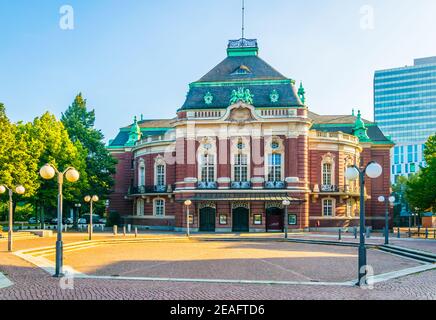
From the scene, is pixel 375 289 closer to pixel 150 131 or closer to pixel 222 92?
pixel 222 92

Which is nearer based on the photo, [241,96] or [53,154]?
[241,96]

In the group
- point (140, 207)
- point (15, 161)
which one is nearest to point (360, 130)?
point (140, 207)

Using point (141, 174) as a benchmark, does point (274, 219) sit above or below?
below

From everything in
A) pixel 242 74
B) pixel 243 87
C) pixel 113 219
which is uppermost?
pixel 242 74

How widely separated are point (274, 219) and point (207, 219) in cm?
677

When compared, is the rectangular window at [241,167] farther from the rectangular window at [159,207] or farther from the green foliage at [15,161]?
the green foliage at [15,161]

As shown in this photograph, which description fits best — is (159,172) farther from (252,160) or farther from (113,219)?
(252,160)

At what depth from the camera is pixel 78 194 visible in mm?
49000

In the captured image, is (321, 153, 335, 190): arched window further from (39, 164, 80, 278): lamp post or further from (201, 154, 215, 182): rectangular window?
(39, 164, 80, 278): lamp post

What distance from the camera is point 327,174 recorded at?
4900 centimetres

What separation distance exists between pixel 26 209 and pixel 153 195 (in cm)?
3366

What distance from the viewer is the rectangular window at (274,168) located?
150 ft

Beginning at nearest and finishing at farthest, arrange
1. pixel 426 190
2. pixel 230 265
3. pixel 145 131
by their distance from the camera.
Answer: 1. pixel 230 265
2. pixel 426 190
3. pixel 145 131
